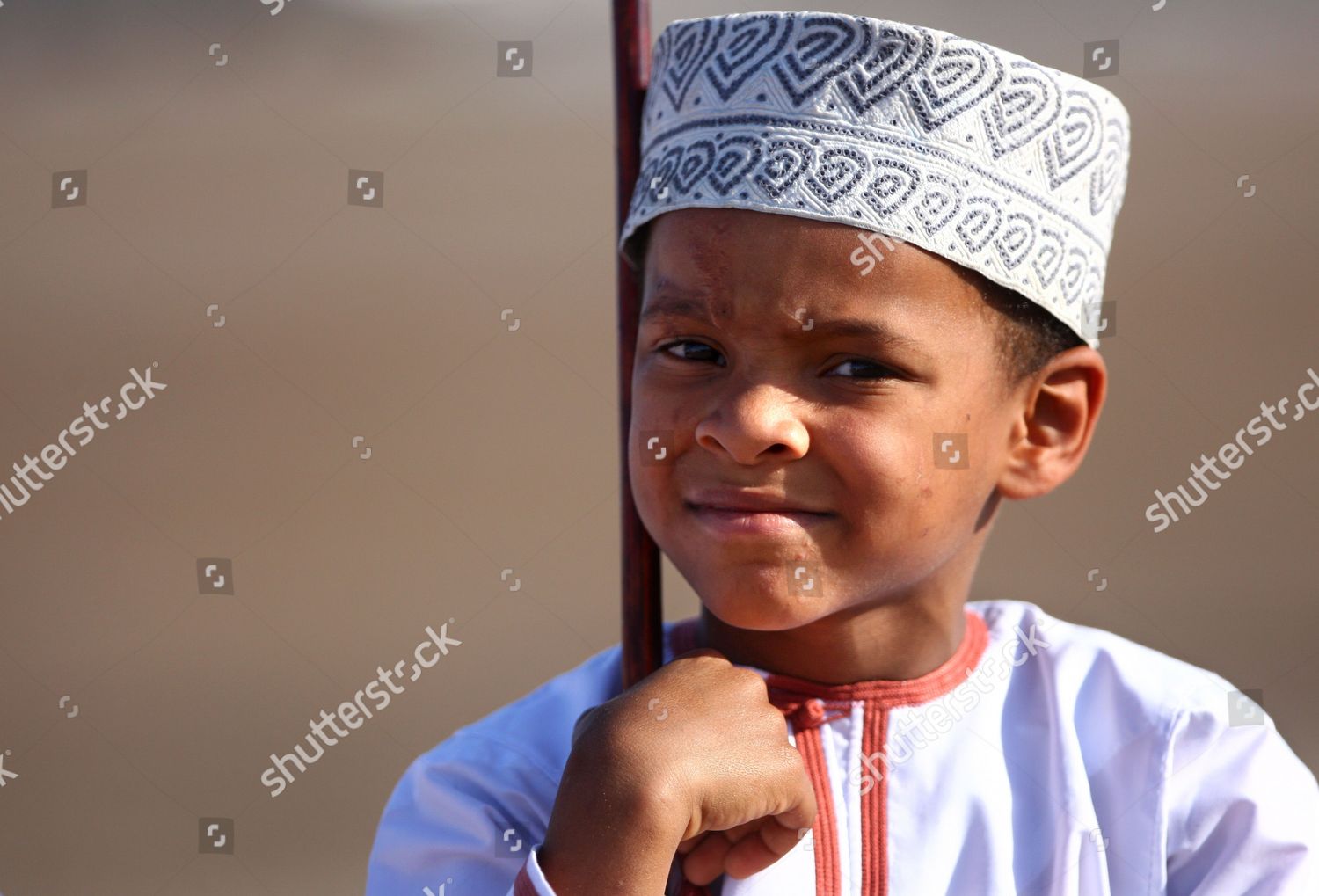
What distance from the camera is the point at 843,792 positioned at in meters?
1.51

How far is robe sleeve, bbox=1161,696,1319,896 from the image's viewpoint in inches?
55.7

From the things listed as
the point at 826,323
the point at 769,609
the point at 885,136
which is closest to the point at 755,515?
the point at 769,609

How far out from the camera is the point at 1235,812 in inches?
56.6

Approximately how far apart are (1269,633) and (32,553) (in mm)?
3234

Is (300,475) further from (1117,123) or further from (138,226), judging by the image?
(1117,123)

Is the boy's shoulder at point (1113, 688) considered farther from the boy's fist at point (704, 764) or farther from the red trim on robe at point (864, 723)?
the boy's fist at point (704, 764)

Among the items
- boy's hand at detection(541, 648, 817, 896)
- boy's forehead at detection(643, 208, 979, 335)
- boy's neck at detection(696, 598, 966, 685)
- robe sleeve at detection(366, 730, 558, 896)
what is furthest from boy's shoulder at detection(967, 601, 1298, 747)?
robe sleeve at detection(366, 730, 558, 896)

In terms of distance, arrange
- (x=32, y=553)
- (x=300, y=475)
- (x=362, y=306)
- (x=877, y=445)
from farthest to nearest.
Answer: (x=362, y=306)
(x=300, y=475)
(x=32, y=553)
(x=877, y=445)

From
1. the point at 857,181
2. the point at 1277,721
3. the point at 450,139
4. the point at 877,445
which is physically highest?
the point at 450,139

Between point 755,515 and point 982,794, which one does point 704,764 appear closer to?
point 755,515

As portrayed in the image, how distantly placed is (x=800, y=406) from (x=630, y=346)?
29 cm

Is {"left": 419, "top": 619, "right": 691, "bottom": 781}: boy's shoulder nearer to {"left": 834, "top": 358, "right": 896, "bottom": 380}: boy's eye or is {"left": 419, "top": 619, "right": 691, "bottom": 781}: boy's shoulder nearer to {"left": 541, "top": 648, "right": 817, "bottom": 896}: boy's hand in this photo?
{"left": 541, "top": 648, "right": 817, "bottom": 896}: boy's hand

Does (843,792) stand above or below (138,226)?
below

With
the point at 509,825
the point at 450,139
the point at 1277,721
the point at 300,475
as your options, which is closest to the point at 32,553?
the point at 300,475
